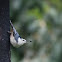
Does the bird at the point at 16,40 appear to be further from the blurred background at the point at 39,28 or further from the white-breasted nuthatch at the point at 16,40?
the blurred background at the point at 39,28

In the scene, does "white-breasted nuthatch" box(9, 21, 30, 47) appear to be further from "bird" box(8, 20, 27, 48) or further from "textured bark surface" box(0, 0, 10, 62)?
"textured bark surface" box(0, 0, 10, 62)

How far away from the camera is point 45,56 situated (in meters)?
3.88

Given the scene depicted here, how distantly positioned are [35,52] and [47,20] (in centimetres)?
40

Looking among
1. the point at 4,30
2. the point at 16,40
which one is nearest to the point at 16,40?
the point at 16,40

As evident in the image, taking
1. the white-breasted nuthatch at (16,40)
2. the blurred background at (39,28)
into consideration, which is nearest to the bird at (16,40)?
the white-breasted nuthatch at (16,40)

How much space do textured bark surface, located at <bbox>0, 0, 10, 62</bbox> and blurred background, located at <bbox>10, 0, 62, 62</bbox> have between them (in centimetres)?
97

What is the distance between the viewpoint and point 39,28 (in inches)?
151

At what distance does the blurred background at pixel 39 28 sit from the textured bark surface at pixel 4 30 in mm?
969

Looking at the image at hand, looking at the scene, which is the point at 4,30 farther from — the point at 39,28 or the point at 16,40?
the point at 39,28

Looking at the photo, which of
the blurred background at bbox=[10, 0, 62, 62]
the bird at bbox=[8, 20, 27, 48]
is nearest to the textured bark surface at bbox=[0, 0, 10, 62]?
the bird at bbox=[8, 20, 27, 48]

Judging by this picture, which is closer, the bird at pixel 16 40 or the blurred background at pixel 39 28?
the bird at pixel 16 40

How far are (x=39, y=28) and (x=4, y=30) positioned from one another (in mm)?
1146

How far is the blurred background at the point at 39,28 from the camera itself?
3816mm

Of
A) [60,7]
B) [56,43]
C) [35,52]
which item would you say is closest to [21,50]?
[35,52]
